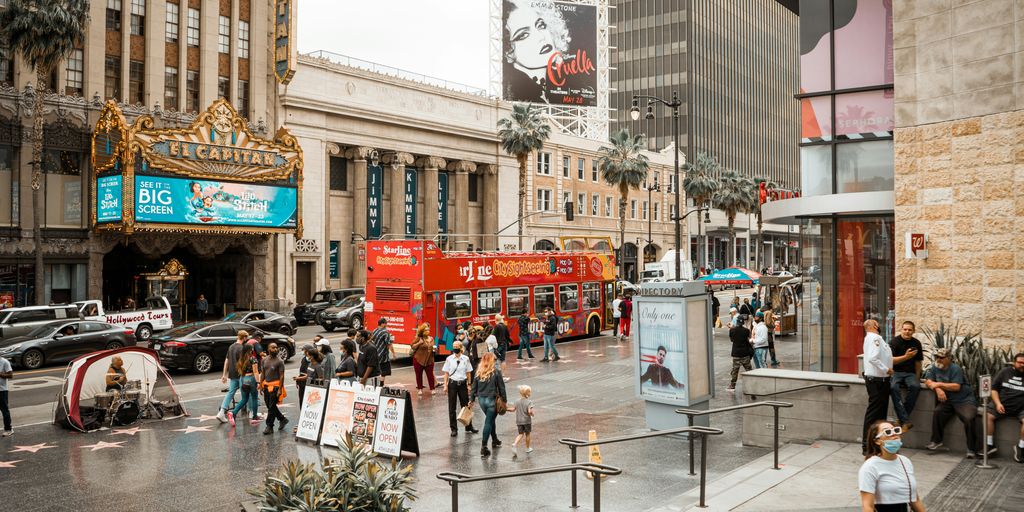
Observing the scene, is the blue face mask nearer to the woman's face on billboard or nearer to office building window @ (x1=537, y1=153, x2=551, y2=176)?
office building window @ (x1=537, y1=153, x2=551, y2=176)

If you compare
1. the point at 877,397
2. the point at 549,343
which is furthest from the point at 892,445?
the point at 549,343

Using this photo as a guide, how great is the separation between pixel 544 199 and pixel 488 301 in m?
40.3

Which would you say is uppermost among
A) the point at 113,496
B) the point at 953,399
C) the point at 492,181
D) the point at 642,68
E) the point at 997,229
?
the point at 642,68

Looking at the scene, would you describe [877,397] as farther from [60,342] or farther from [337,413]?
[60,342]

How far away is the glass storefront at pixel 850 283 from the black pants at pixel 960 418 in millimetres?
4375

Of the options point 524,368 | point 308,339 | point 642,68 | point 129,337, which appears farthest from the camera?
point 642,68

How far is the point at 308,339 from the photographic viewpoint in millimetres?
34406

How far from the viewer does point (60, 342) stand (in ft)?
83.7

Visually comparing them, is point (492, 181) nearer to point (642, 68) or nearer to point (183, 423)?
point (183, 423)

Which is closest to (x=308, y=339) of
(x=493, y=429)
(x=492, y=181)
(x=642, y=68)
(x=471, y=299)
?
(x=471, y=299)

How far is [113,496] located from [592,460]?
6855mm

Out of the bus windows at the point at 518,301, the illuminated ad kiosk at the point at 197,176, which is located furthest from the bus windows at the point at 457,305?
the illuminated ad kiosk at the point at 197,176

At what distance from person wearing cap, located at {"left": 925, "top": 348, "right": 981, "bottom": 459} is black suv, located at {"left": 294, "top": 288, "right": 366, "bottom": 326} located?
109 feet

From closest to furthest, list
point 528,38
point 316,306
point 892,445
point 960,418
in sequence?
point 892,445 < point 960,418 < point 316,306 < point 528,38
